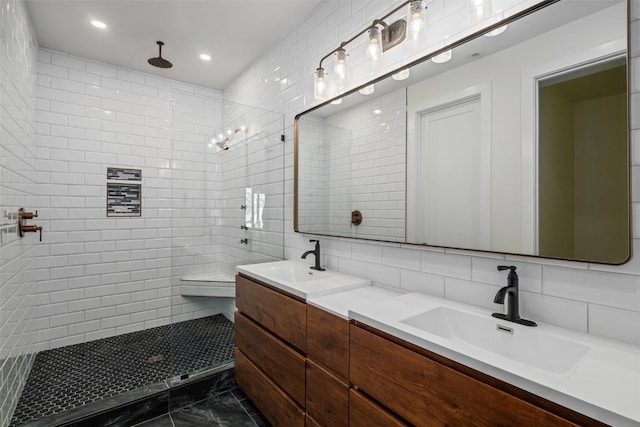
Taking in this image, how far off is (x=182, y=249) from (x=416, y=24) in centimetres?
233

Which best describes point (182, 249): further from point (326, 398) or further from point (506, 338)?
point (506, 338)

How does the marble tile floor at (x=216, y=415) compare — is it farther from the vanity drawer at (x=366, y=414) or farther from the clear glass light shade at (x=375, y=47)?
the clear glass light shade at (x=375, y=47)

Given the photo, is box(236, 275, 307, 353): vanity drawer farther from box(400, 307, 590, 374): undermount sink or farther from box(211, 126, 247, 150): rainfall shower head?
box(211, 126, 247, 150): rainfall shower head

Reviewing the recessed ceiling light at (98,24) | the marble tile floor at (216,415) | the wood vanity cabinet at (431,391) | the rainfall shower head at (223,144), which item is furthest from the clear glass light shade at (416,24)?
the recessed ceiling light at (98,24)

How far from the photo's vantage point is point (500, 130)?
1204 millimetres

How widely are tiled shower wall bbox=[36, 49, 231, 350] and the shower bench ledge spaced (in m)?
0.09

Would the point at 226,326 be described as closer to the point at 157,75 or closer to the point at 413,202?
the point at 413,202

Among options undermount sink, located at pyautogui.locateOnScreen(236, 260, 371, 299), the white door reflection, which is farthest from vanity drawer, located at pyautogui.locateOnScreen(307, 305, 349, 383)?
the white door reflection

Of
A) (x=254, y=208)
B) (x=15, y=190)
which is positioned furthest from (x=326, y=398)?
(x=15, y=190)

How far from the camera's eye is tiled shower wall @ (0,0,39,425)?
1.61 metres

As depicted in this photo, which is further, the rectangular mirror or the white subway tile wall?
the white subway tile wall

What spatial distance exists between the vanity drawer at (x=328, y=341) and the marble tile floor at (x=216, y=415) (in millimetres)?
861

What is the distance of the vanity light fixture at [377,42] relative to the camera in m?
1.42

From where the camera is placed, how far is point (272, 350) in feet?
5.61
